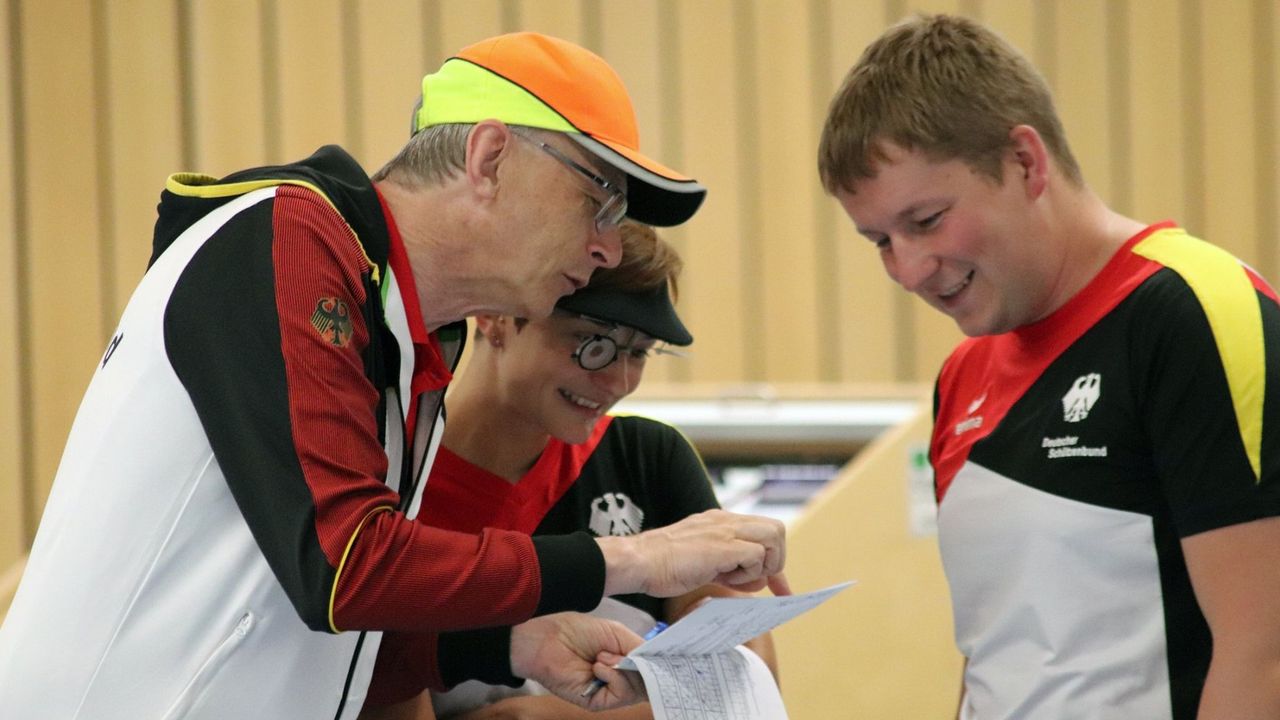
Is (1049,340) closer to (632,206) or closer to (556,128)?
(632,206)

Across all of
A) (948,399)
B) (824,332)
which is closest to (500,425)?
(948,399)

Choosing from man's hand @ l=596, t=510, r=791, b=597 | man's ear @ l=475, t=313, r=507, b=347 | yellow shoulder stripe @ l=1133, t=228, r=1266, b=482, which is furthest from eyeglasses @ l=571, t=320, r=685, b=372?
yellow shoulder stripe @ l=1133, t=228, r=1266, b=482

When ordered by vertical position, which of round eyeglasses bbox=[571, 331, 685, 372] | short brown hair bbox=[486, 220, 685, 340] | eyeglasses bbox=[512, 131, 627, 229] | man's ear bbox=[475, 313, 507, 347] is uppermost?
eyeglasses bbox=[512, 131, 627, 229]

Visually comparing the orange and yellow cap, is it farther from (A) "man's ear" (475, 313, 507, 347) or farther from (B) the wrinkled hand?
(B) the wrinkled hand

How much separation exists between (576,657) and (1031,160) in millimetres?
769

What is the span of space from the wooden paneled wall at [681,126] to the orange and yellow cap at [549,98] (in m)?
2.53

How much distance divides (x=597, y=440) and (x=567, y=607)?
22.1 inches

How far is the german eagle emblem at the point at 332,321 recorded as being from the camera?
1.23 meters

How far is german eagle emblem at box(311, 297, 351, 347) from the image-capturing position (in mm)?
1228

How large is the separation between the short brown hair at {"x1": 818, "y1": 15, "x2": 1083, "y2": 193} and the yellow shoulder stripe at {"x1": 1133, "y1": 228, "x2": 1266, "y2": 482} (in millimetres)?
216

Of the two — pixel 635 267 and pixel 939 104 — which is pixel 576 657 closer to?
pixel 635 267

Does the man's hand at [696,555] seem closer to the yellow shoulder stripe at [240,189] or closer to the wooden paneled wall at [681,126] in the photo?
the yellow shoulder stripe at [240,189]

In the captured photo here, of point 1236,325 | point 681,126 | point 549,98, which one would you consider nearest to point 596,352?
point 549,98

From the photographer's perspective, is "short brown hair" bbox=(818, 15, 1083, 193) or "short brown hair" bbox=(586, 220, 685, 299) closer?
"short brown hair" bbox=(818, 15, 1083, 193)
